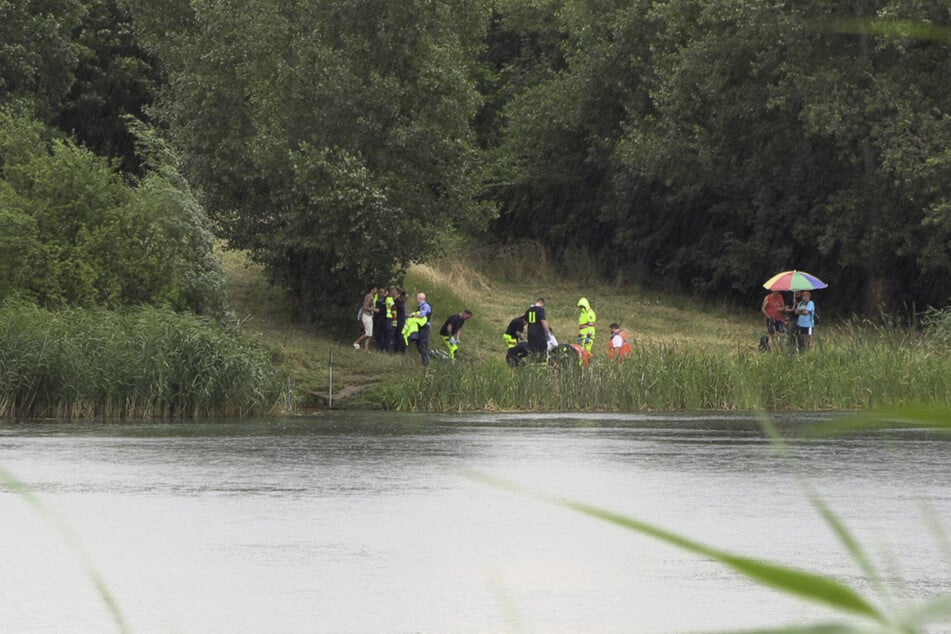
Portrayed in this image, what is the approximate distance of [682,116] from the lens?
5138cm

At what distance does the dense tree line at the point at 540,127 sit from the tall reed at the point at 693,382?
7613 millimetres

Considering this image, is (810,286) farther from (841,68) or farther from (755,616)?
(755,616)

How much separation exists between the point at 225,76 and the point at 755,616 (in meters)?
33.6

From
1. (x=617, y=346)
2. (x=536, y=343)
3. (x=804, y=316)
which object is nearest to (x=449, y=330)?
(x=536, y=343)

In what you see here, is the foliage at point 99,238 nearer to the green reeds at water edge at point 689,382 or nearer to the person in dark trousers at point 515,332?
the person in dark trousers at point 515,332

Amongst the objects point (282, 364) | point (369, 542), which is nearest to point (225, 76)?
point (282, 364)

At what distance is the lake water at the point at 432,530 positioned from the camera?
8836 mm

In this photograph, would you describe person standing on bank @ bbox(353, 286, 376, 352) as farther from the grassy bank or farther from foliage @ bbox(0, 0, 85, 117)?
foliage @ bbox(0, 0, 85, 117)

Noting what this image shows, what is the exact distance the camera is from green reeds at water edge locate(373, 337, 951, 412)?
92.5ft

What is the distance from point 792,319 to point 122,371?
14096 millimetres

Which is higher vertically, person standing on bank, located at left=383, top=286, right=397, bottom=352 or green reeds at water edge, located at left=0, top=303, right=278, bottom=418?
person standing on bank, located at left=383, top=286, right=397, bottom=352

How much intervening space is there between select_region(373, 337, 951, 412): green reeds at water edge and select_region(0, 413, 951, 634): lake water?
19.4 ft

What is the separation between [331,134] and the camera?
1549 inches

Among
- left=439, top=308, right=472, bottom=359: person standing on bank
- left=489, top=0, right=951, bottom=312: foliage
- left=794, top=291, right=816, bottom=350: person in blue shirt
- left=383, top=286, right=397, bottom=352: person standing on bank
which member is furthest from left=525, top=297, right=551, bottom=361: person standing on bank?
left=489, top=0, right=951, bottom=312: foliage
